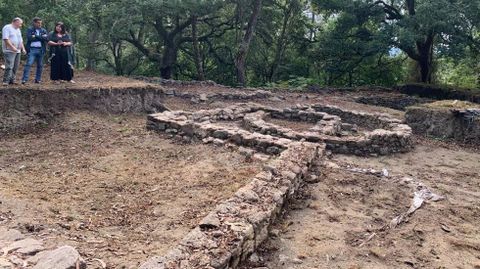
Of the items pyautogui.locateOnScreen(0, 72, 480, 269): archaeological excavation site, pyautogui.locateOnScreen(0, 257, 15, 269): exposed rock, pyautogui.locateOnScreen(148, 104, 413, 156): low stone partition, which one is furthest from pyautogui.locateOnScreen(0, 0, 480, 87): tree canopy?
pyautogui.locateOnScreen(0, 257, 15, 269): exposed rock

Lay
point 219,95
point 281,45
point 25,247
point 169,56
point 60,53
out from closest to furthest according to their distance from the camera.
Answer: point 25,247 < point 60,53 < point 219,95 < point 169,56 < point 281,45

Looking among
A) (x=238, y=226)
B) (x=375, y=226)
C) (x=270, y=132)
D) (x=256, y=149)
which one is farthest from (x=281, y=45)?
(x=238, y=226)

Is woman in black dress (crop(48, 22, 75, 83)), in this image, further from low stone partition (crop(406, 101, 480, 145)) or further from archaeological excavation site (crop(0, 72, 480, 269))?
low stone partition (crop(406, 101, 480, 145))

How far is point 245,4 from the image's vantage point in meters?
19.2

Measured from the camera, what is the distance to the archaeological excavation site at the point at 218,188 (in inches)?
197

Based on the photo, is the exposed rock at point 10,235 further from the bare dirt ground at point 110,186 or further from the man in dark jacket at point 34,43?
the man in dark jacket at point 34,43

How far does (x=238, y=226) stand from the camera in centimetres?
493

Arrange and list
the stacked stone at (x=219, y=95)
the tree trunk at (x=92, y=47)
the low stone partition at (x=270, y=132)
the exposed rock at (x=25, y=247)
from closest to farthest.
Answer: the exposed rock at (x=25, y=247), the low stone partition at (x=270, y=132), the stacked stone at (x=219, y=95), the tree trunk at (x=92, y=47)

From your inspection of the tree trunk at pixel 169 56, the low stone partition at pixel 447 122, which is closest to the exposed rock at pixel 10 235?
the low stone partition at pixel 447 122

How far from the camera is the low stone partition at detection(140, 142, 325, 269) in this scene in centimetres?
422

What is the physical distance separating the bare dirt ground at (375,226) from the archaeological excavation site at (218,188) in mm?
23

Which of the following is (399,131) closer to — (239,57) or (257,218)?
(257,218)

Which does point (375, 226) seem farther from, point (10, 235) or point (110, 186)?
point (10, 235)

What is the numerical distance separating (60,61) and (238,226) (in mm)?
8620
